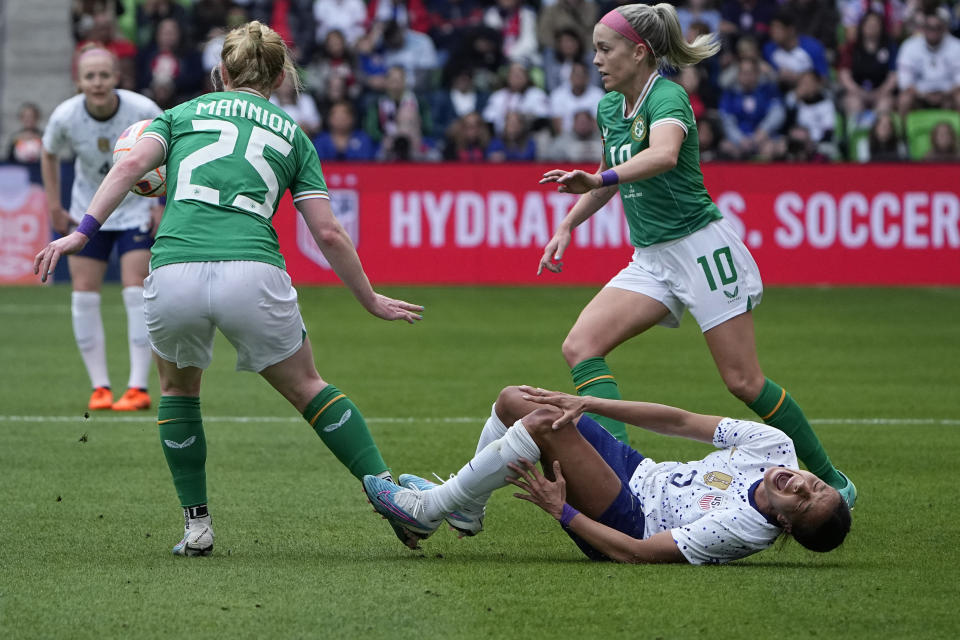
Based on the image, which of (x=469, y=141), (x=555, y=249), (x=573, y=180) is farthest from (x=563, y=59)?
(x=573, y=180)

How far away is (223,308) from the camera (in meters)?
5.21

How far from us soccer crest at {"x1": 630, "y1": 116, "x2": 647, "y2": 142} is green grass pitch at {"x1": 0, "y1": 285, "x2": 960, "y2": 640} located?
5.47ft

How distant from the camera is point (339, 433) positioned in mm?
5602

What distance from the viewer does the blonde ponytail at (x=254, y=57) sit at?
543 cm

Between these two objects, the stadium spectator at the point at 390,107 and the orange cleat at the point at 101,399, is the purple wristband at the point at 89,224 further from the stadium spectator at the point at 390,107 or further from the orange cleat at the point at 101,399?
the stadium spectator at the point at 390,107

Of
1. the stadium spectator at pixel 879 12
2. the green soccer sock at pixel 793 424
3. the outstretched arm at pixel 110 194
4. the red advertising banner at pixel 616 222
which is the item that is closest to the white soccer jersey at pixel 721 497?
the green soccer sock at pixel 793 424

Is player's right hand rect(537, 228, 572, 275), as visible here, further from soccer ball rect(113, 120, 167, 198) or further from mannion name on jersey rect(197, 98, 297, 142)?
soccer ball rect(113, 120, 167, 198)

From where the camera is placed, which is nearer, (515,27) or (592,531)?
(592,531)

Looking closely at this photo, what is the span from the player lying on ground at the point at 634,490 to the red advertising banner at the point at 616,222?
38.9 feet

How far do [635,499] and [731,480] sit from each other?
1.16 ft

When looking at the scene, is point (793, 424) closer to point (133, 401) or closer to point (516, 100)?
point (133, 401)

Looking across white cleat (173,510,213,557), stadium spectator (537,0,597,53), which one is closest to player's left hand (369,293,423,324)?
white cleat (173,510,213,557)

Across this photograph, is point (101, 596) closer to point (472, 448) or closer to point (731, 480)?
point (731, 480)

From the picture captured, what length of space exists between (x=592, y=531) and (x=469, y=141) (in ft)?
44.4
